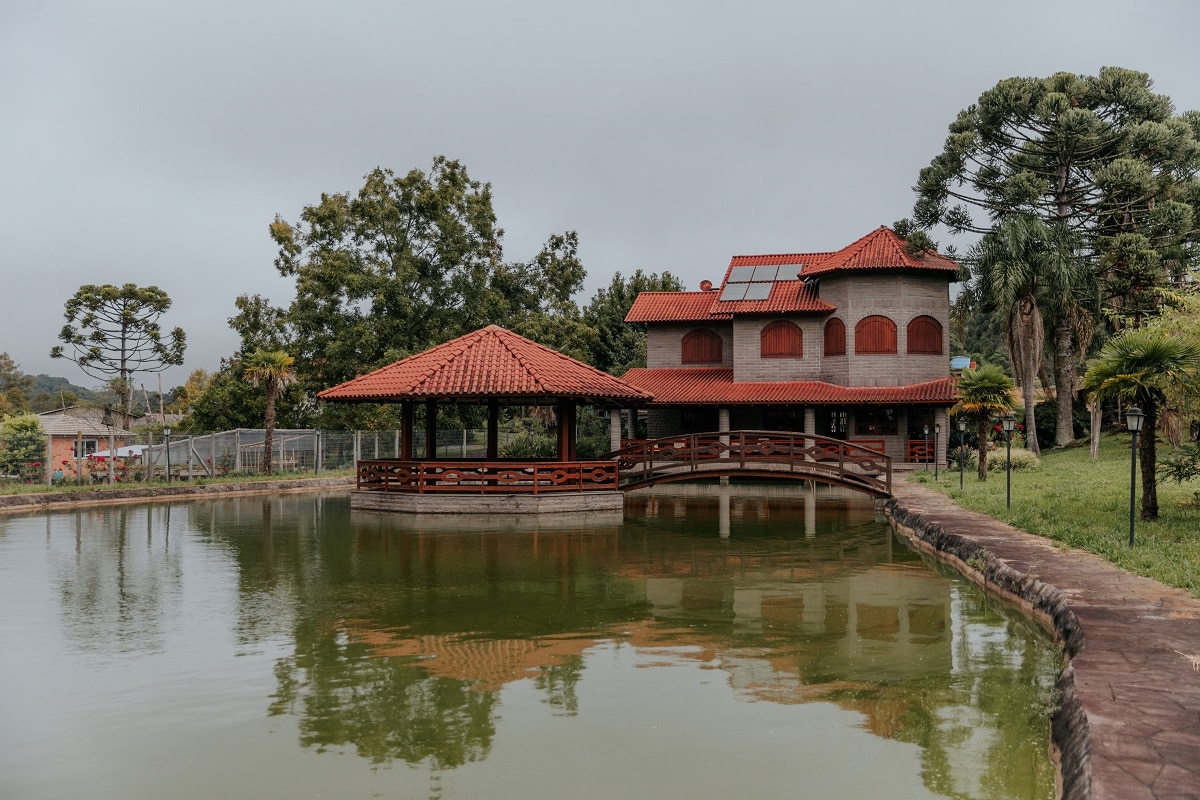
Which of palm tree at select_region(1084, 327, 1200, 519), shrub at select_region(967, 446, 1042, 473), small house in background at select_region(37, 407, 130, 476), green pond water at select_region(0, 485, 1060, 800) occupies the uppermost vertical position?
palm tree at select_region(1084, 327, 1200, 519)

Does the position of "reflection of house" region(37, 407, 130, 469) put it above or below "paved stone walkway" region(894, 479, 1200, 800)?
above

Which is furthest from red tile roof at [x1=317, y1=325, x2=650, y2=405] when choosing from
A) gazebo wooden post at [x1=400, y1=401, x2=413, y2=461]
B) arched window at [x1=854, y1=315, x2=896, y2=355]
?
arched window at [x1=854, y1=315, x2=896, y2=355]

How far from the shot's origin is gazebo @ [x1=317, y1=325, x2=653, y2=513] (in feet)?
79.3

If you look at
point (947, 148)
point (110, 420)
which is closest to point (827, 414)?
point (947, 148)

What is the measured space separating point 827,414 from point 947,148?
41.5 ft

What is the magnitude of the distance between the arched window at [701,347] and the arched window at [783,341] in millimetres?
3030

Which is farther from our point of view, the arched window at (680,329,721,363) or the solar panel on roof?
the arched window at (680,329,721,363)

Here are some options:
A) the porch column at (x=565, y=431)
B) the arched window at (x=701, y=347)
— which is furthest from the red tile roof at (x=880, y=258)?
the porch column at (x=565, y=431)

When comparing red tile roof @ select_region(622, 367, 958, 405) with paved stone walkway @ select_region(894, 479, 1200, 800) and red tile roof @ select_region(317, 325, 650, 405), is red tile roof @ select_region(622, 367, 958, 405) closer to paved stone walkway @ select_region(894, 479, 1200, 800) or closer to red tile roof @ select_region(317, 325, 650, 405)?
red tile roof @ select_region(317, 325, 650, 405)

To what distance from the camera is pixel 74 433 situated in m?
42.0

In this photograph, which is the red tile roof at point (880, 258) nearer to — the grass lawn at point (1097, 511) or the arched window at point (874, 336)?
the arched window at point (874, 336)

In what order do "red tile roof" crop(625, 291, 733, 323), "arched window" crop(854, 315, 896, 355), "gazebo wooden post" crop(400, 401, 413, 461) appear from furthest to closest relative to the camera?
"red tile roof" crop(625, 291, 733, 323) → "arched window" crop(854, 315, 896, 355) → "gazebo wooden post" crop(400, 401, 413, 461)

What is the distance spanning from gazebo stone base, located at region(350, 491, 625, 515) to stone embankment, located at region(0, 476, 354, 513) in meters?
7.43

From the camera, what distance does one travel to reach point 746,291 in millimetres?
37125
